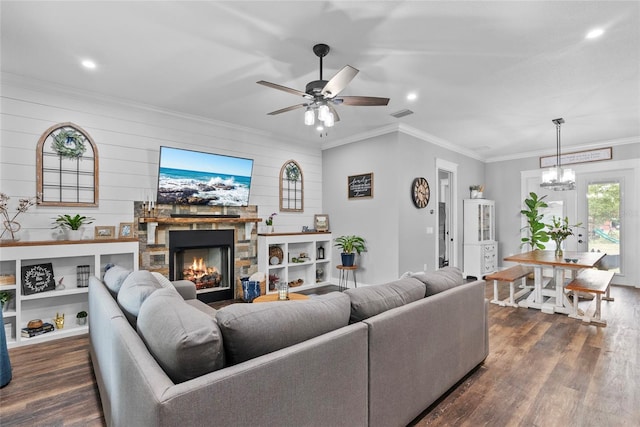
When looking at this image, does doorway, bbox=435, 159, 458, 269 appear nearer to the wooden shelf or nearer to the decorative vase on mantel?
the wooden shelf

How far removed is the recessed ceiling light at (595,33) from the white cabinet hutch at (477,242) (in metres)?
4.22

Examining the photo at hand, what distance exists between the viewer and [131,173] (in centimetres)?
409

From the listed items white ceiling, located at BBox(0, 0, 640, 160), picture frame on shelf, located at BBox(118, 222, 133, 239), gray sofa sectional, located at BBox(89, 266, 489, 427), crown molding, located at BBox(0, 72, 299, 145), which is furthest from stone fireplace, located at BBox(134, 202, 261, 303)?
gray sofa sectional, located at BBox(89, 266, 489, 427)

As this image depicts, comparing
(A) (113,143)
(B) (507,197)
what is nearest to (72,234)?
(A) (113,143)

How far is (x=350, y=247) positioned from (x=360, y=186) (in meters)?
1.08

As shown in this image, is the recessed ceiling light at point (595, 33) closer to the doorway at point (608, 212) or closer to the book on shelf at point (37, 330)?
the doorway at point (608, 212)

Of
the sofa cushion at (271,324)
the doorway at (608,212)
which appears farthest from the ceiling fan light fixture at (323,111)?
the doorway at (608,212)

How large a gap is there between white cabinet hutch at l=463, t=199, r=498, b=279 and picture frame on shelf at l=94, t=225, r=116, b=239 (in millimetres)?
6192

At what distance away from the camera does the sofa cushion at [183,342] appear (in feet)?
3.73

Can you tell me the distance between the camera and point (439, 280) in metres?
2.34

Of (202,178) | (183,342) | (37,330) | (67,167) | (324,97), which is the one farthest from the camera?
(202,178)

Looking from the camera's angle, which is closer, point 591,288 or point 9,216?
point 9,216

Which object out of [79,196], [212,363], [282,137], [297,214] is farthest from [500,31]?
[79,196]

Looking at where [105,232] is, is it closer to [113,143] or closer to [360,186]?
[113,143]
